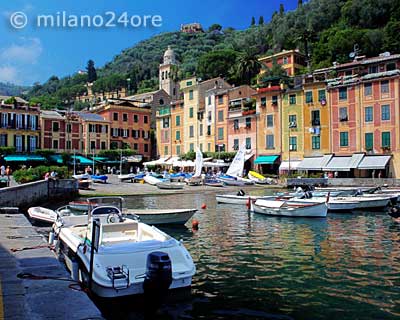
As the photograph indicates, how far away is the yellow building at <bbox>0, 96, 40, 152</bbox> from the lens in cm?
6659

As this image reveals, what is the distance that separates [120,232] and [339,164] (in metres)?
47.0

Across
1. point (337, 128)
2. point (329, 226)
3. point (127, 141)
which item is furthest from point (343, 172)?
point (127, 141)

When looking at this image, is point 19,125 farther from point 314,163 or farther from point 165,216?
point 165,216

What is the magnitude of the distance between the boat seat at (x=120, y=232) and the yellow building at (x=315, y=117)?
48954 millimetres

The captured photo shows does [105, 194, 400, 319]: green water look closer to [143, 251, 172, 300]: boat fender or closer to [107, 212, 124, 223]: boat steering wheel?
[143, 251, 172, 300]: boat fender

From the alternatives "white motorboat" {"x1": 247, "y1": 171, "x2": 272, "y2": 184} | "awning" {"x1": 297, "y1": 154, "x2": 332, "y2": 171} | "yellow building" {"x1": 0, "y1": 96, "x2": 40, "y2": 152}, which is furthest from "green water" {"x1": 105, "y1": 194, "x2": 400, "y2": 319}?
"yellow building" {"x1": 0, "y1": 96, "x2": 40, "y2": 152}

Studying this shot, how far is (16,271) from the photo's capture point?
926cm

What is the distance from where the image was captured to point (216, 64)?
110375mm

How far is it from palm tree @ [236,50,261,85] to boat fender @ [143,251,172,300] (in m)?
86.5

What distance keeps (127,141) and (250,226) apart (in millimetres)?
62627

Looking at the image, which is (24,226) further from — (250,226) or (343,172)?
(343,172)

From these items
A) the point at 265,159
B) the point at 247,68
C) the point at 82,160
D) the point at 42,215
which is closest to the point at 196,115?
the point at 265,159

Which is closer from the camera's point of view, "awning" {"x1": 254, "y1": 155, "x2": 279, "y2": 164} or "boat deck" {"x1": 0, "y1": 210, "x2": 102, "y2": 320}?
"boat deck" {"x1": 0, "y1": 210, "x2": 102, "y2": 320}

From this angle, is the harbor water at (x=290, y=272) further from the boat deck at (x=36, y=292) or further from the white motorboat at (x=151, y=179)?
the white motorboat at (x=151, y=179)
